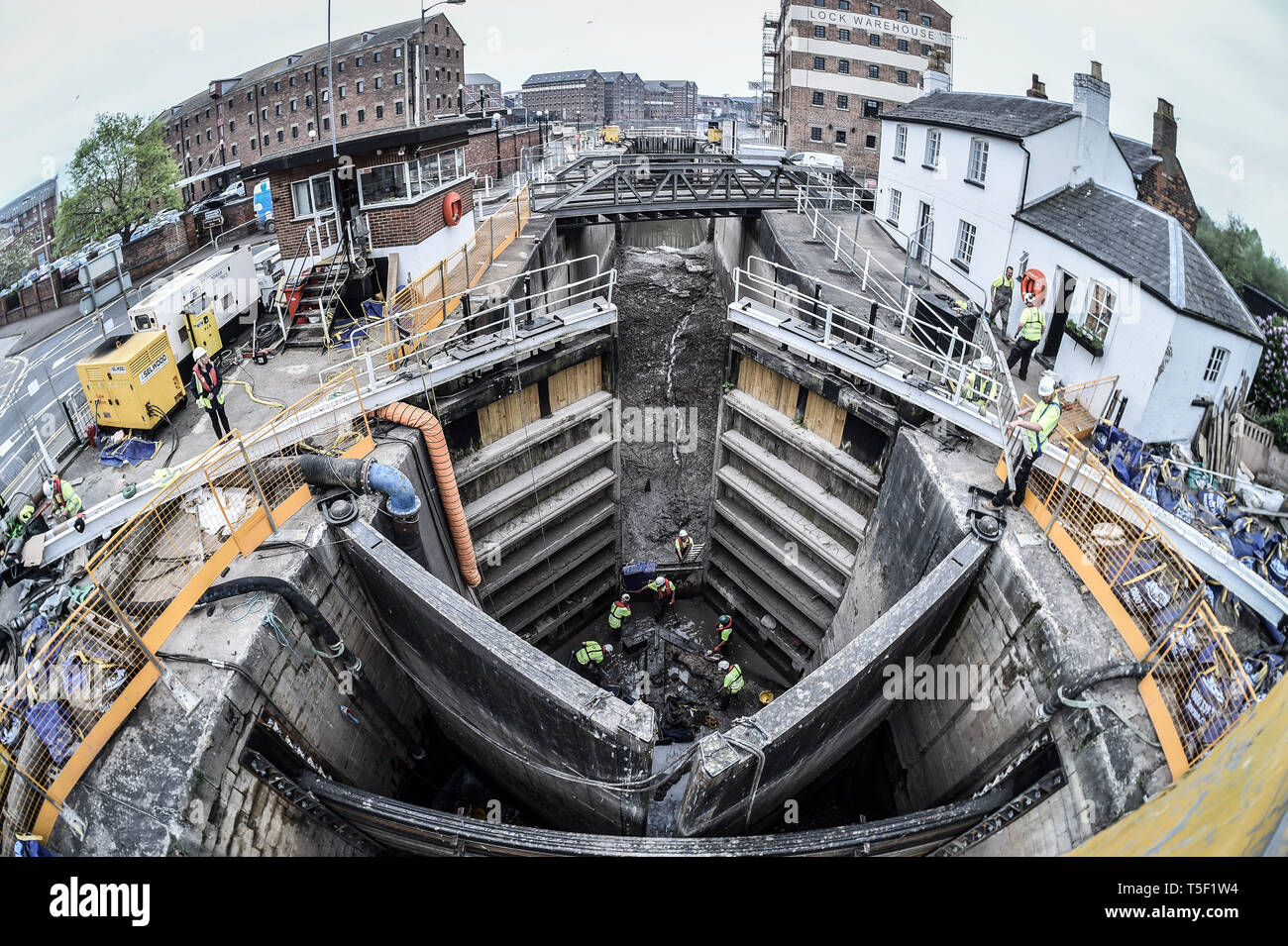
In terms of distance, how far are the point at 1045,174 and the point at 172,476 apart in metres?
18.0

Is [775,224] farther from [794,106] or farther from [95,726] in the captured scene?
[794,106]

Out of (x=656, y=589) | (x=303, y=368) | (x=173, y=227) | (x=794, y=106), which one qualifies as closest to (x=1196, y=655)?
(x=656, y=589)

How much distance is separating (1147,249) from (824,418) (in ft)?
20.5

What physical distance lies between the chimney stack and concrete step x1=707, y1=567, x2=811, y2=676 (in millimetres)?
13402

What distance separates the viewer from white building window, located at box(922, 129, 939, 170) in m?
19.1

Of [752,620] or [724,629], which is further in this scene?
[752,620]

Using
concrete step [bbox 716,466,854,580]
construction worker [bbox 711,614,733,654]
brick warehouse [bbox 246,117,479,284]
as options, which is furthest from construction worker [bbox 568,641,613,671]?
brick warehouse [bbox 246,117,479,284]

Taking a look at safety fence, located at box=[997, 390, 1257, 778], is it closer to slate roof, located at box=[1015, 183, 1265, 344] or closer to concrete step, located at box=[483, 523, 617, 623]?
slate roof, located at box=[1015, 183, 1265, 344]

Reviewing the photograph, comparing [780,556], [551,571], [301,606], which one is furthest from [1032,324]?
[301,606]

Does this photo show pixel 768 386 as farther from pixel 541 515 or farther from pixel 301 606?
pixel 301 606

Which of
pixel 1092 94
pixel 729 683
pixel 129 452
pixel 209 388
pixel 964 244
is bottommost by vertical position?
pixel 729 683

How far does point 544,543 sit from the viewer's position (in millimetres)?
15633

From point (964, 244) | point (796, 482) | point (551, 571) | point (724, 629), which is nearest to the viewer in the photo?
point (796, 482)

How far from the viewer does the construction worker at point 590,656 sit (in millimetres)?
14664
